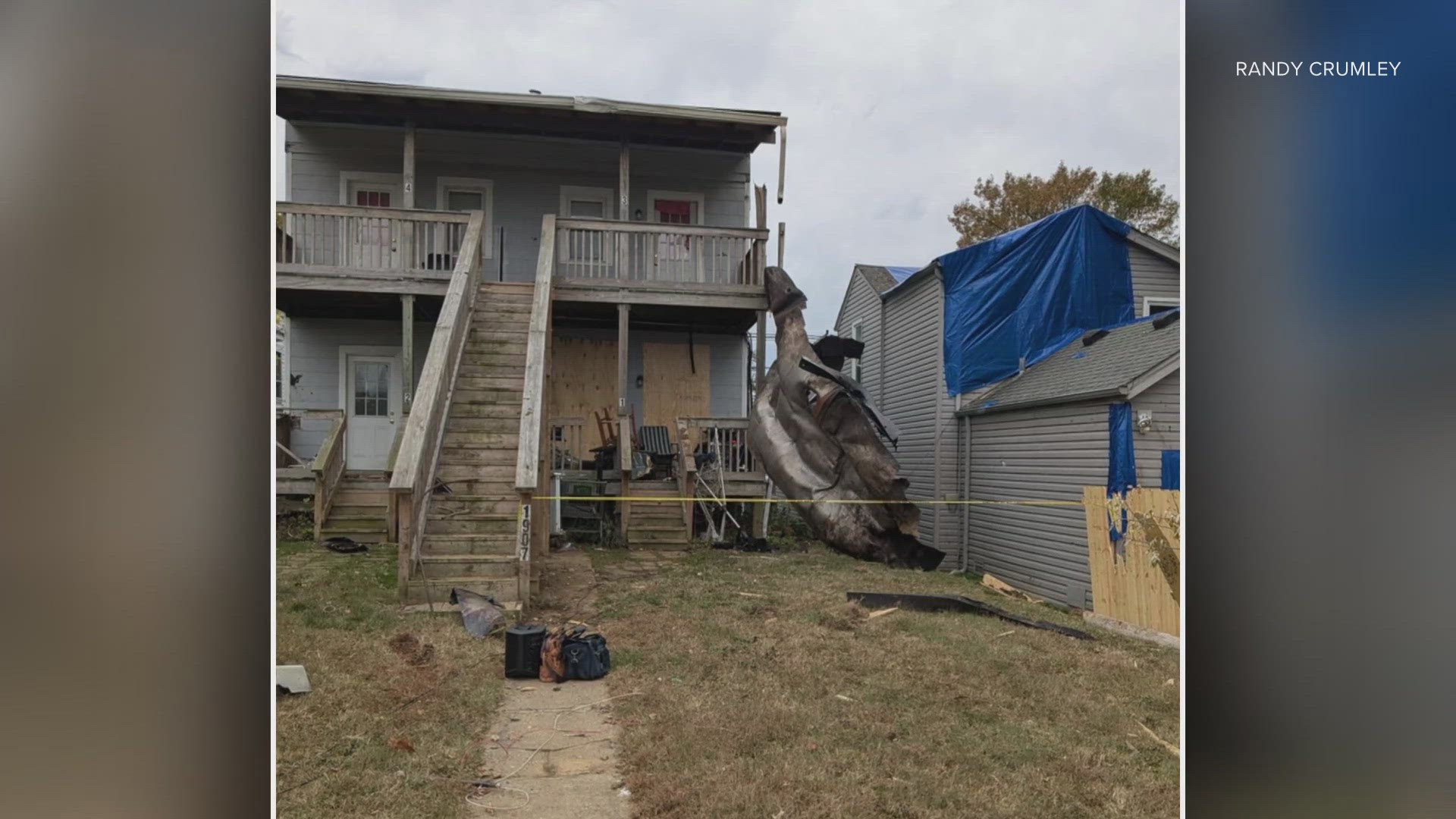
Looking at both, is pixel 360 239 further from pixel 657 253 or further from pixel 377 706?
pixel 377 706

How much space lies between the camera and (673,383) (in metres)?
11.6

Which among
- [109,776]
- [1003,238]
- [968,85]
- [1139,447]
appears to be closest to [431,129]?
[1003,238]

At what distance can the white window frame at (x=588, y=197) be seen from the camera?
11336 millimetres

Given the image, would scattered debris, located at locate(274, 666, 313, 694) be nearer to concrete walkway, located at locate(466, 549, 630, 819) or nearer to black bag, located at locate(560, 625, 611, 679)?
concrete walkway, located at locate(466, 549, 630, 819)

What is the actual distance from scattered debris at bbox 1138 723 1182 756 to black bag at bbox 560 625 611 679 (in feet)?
8.98

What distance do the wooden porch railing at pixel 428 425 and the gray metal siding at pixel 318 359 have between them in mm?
3594

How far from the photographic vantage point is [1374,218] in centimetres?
190

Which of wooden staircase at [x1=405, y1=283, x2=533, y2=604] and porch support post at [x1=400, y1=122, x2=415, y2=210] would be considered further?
porch support post at [x1=400, y1=122, x2=415, y2=210]

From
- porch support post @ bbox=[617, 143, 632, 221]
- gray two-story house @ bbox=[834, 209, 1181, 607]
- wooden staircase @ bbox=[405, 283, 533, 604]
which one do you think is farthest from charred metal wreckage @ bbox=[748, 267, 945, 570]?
wooden staircase @ bbox=[405, 283, 533, 604]

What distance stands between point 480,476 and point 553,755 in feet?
12.0

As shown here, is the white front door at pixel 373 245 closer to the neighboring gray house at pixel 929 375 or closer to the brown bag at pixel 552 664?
the brown bag at pixel 552 664

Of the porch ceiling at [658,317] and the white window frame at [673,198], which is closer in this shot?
the porch ceiling at [658,317]

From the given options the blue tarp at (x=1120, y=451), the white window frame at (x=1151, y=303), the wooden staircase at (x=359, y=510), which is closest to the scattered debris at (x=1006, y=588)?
the blue tarp at (x=1120, y=451)

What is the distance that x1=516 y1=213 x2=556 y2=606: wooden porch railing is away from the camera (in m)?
5.39
